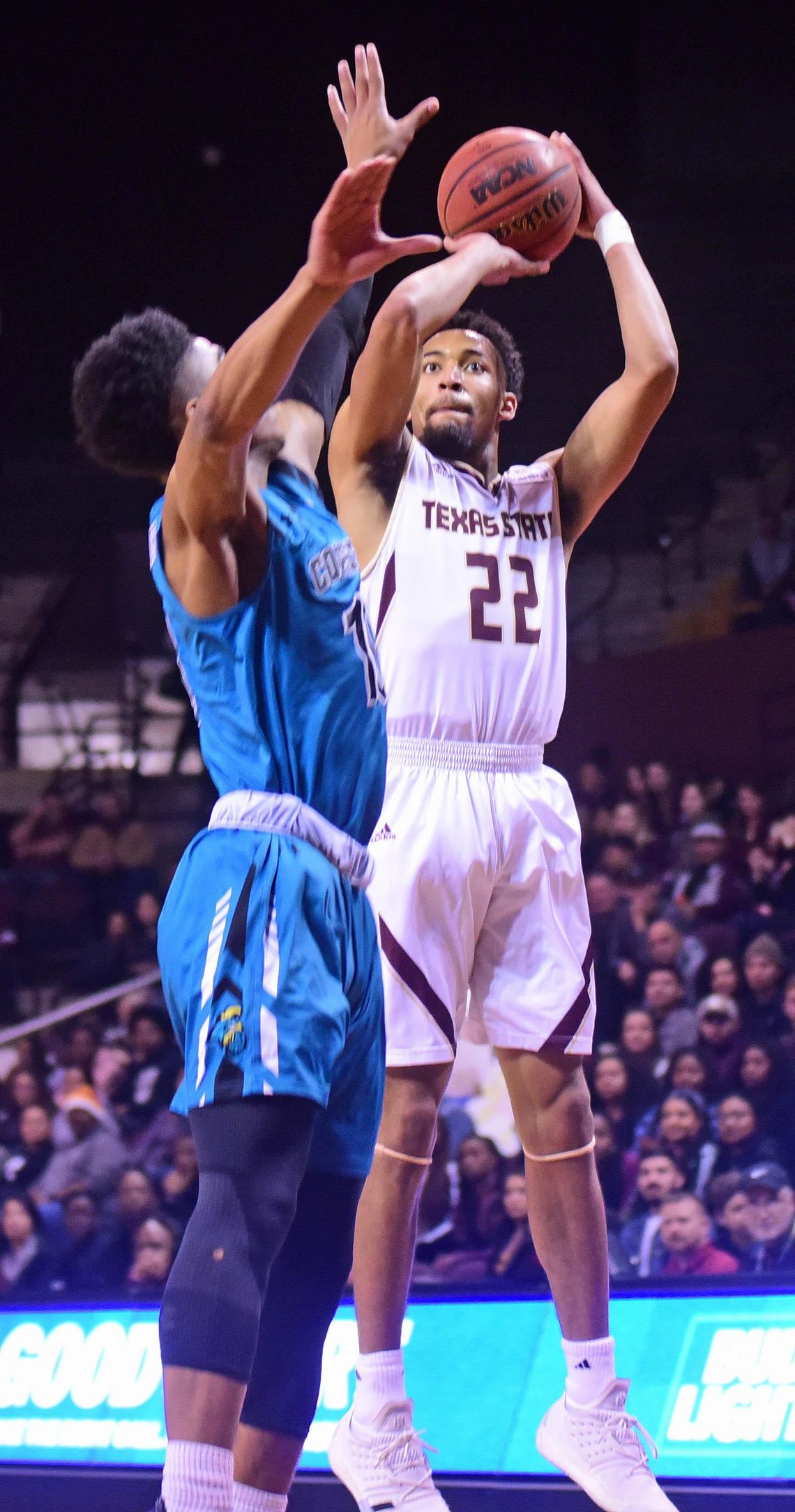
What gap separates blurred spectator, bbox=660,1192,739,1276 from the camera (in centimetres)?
564

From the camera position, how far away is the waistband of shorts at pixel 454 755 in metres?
3.20

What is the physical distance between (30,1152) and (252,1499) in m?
5.45

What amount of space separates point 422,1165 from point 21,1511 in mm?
1534

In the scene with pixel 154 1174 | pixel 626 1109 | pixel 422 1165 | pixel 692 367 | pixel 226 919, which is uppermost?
pixel 692 367

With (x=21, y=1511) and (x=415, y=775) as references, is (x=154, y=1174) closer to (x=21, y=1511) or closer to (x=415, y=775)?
(x=21, y=1511)

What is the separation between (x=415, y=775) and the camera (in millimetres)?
3197

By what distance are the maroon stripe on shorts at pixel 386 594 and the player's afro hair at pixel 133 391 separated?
0.89m

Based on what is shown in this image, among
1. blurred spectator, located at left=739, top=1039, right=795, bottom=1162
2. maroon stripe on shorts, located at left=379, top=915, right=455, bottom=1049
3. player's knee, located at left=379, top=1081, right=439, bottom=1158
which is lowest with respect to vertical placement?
blurred spectator, located at left=739, top=1039, right=795, bottom=1162

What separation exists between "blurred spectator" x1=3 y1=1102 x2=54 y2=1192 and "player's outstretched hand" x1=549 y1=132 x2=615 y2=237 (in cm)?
534

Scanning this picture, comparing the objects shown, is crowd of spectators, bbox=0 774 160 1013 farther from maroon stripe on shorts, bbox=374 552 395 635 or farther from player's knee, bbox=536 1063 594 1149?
player's knee, bbox=536 1063 594 1149

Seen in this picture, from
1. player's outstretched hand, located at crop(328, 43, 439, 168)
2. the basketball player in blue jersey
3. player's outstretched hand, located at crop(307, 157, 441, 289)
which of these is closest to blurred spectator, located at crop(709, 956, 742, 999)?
the basketball player in blue jersey

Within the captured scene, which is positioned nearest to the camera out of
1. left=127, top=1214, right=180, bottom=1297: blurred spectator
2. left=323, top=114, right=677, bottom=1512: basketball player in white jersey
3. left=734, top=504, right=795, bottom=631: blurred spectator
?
left=323, top=114, right=677, bottom=1512: basketball player in white jersey

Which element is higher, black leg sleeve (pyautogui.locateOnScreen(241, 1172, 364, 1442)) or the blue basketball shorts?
the blue basketball shorts

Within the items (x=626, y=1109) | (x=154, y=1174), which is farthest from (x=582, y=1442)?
(x=154, y=1174)
